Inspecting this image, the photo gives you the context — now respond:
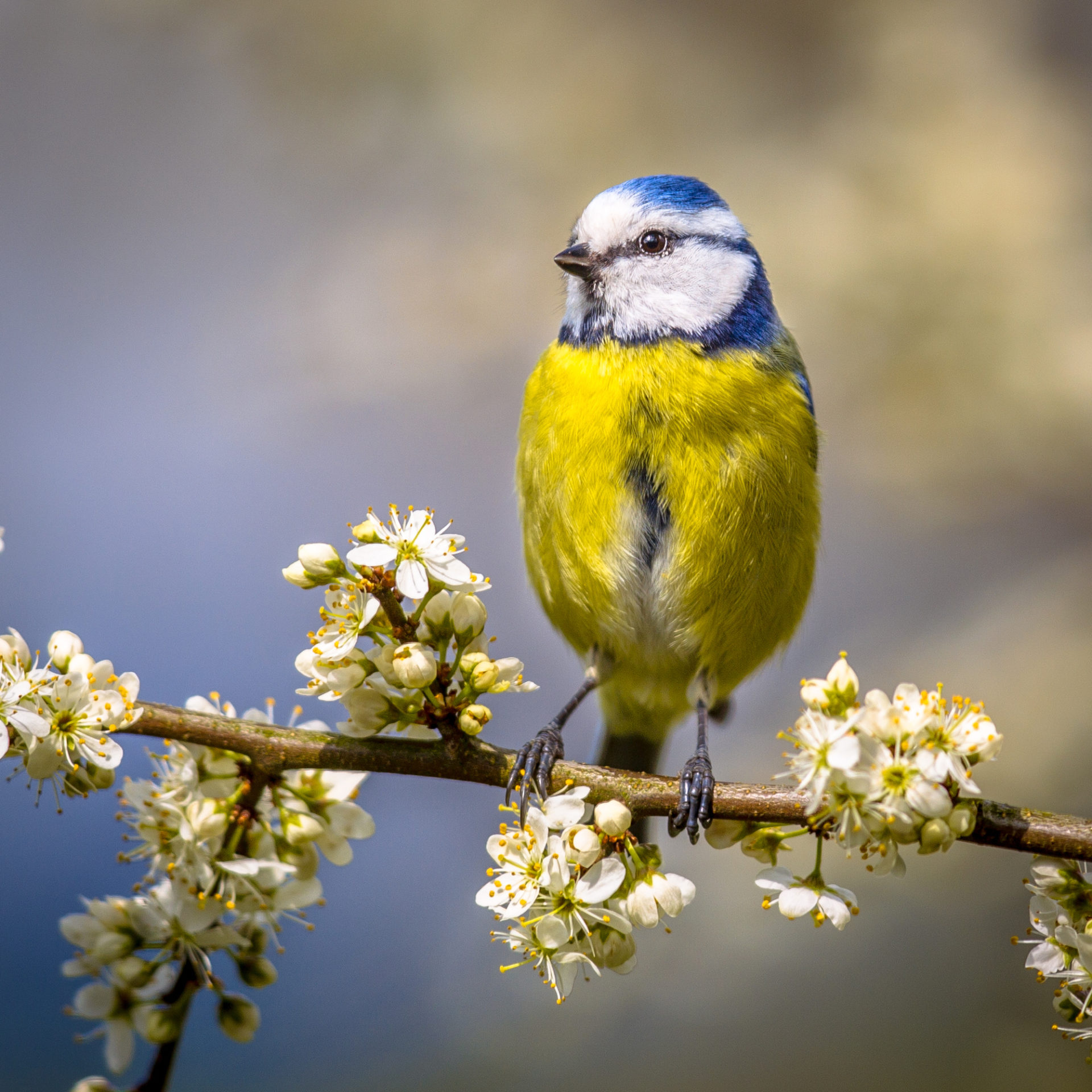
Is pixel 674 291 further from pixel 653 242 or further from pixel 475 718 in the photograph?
pixel 475 718

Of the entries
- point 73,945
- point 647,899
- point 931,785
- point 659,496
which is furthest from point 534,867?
point 659,496

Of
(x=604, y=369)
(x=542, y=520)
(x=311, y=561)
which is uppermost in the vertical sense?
(x=604, y=369)

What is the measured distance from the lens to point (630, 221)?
198 cm

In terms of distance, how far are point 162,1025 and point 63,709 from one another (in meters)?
0.40

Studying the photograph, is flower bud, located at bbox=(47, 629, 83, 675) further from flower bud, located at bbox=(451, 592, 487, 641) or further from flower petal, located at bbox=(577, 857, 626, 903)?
flower petal, located at bbox=(577, 857, 626, 903)

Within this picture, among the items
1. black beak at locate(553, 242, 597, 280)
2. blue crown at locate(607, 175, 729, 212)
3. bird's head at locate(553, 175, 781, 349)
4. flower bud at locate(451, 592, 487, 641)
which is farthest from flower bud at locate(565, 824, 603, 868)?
blue crown at locate(607, 175, 729, 212)

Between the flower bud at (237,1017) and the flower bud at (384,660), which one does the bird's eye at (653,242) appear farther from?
the flower bud at (237,1017)

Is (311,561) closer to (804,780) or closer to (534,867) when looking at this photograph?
(534,867)

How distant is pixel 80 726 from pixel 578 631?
1098 millimetres

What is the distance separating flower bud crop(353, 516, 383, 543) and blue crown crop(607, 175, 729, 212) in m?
1.13

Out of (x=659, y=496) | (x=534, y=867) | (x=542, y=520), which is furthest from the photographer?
(x=542, y=520)

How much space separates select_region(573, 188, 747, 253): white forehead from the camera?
1.98m

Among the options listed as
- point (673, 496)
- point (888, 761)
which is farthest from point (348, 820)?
point (673, 496)

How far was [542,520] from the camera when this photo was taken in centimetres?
189
